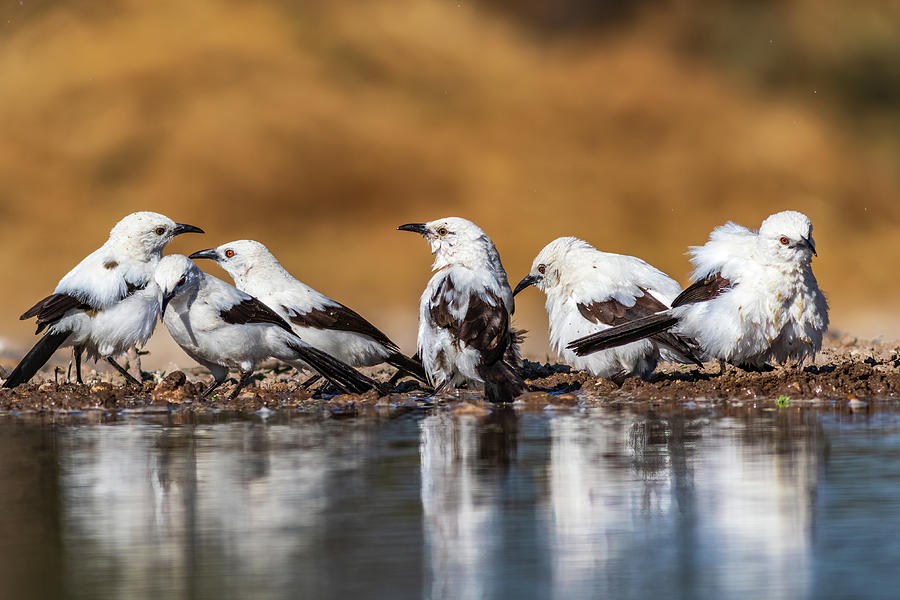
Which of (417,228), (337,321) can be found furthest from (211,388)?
(417,228)

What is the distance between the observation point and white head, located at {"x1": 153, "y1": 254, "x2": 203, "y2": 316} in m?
9.43

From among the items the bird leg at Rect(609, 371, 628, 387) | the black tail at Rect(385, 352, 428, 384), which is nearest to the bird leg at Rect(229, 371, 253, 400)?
the black tail at Rect(385, 352, 428, 384)

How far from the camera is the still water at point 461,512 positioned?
347cm

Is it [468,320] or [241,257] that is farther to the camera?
[241,257]

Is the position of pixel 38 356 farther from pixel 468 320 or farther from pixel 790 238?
pixel 790 238

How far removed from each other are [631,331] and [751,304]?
40.5 inches

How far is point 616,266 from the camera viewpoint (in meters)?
10.3

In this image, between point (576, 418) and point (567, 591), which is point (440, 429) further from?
point (567, 591)

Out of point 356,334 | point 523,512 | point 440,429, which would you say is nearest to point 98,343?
point 356,334

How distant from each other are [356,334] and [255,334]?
1207 millimetres

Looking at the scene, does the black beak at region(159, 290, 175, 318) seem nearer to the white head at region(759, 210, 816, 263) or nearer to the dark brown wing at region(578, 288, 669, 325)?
the dark brown wing at region(578, 288, 669, 325)

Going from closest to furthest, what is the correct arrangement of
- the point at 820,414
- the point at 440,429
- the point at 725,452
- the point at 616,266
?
the point at 725,452, the point at 440,429, the point at 820,414, the point at 616,266

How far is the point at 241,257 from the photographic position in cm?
1092

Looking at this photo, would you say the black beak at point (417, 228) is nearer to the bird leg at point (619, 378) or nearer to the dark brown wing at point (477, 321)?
the dark brown wing at point (477, 321)
